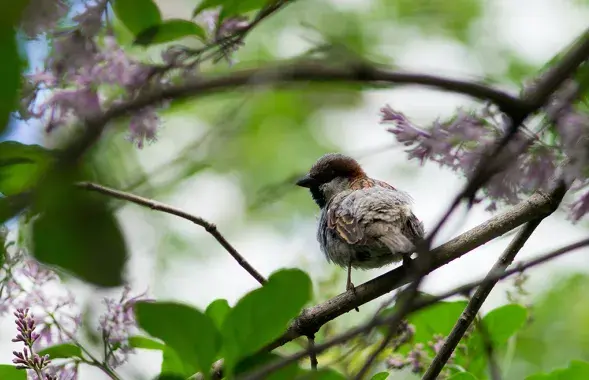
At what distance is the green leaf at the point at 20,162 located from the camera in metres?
0.99

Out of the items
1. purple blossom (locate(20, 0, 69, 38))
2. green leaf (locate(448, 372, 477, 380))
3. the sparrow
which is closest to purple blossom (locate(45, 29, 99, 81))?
purple blossom (locate(20, 0, 69, 38))

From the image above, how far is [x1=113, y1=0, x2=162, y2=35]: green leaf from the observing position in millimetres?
1499

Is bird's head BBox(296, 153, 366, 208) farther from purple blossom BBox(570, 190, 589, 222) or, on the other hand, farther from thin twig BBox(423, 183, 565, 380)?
purple blossom BBox(570, 190, 589, 222)

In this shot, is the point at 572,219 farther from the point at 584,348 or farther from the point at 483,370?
the point at 584,348

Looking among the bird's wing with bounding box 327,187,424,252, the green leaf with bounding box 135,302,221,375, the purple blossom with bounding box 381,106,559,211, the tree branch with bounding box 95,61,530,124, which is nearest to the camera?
the tree branch with bounding box 95,61,530,124

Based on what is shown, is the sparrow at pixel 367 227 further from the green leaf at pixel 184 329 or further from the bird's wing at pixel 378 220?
the green leaf at pixel 184 329

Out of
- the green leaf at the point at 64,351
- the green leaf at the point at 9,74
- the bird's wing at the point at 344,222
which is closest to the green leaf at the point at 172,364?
the green leaf at the point at 64,351

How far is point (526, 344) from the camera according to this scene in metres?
6.29

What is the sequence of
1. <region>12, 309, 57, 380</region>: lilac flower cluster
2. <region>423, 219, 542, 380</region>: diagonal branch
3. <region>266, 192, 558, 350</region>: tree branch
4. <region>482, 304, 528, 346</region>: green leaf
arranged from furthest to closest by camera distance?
<region>482, 304, 528, 346</region>: green leaf, <region>266, 192, 558, 350</region>: tree branch, <region>423, 219, 542, 380</region>: diagonal branch, <region>12, 309, 57, 380</region>: lilac flower cluster

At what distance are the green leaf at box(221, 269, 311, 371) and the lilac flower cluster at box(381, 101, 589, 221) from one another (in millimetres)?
391

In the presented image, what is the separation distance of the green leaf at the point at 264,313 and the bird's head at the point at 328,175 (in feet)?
9.59

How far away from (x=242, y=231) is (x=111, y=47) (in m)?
7.21

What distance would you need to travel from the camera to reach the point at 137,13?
162cm

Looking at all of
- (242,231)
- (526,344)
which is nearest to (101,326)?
(526,344)
